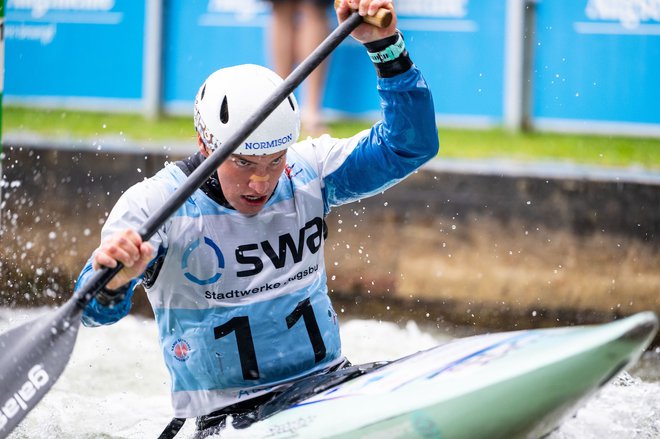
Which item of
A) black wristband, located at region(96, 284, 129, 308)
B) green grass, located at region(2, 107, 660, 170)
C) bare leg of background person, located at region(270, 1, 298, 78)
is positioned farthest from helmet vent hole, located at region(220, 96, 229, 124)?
bare leg of background person, located at region(270, 1, 298, 78)

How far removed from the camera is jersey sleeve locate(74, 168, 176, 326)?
3.76 m

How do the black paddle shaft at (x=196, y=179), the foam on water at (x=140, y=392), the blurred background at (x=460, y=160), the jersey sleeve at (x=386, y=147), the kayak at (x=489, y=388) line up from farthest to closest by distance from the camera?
the blurred background at (x=460, y=160), the foam on water at (x=140, y=392), the jersey sleeve at (x=386, y=147), the black paddle shaft at (x=196, y=179), the kayak at (x=489, y=388)

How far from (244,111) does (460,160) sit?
3.93 m

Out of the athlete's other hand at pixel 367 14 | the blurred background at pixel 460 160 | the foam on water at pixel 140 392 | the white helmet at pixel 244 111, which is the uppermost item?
the athlete's other hand at pixel 367 14

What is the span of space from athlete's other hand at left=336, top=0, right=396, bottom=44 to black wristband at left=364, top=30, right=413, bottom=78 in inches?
0.8

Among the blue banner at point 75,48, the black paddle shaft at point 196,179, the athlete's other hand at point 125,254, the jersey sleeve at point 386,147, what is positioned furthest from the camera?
the blue banner at point 75,48

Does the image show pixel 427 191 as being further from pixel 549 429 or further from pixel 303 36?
pixel 549 429

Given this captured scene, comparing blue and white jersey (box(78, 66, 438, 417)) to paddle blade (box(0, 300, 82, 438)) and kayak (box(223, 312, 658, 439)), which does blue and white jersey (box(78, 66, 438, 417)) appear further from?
kayak (box(223, 312, 658, 439))

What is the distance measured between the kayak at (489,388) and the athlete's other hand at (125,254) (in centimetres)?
73

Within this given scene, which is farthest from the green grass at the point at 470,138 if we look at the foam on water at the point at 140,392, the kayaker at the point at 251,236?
the kayaker at the point at 251,236

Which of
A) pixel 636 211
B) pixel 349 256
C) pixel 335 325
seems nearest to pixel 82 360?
pixel 349 256

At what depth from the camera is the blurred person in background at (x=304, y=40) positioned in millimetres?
8289

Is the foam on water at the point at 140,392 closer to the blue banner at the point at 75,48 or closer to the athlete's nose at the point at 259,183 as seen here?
the athlete's nose at the point at 259,183

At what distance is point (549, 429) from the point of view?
350 centimetres
